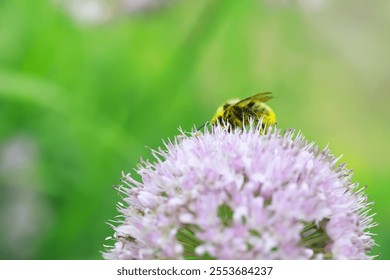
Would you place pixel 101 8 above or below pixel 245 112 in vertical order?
above

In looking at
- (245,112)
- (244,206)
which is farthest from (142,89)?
(244,206)

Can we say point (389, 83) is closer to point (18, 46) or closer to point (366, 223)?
point (18, 46)

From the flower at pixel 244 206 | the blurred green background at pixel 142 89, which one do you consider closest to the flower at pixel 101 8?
the blurred green background at pixel 142 89

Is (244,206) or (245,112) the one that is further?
(245,112)

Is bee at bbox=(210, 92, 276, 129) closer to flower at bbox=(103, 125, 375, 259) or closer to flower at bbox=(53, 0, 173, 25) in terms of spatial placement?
flower at bbox=(103, 125, 375, 259)

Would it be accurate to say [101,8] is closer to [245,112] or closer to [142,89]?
[142,89]

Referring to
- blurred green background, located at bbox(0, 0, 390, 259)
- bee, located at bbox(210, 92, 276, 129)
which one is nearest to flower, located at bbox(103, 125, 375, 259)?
bee, located at bbox(210, 92, 276, 129)
